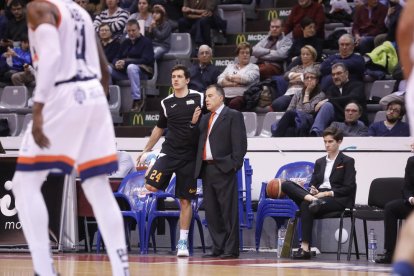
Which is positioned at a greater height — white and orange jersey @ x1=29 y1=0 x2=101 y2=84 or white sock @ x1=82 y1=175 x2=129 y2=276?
white and orange jersey @ x1=29 y1=0 x2=101 y2=84

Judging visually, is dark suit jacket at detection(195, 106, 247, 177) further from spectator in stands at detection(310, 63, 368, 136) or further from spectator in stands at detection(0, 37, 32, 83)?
spectator in stands at detection(0, 37, 32, 83)

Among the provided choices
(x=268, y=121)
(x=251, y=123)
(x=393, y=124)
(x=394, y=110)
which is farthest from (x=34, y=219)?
(x=251, y=123)

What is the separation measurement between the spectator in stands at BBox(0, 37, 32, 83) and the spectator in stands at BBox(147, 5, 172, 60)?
239cm

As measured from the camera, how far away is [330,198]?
494 inches

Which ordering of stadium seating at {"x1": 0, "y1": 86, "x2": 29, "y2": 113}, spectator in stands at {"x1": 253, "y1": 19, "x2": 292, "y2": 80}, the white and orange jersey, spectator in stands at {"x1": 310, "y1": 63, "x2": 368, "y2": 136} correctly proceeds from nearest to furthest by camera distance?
the white and orange jersey < spectator in stands at {"x1": 310, "y1": 63, "x2": 368, "y2": 136} < spectator in stands at {"x1": 253, "y1": 19, "x2": 292, "y2": 80} < stadium seating at {"x1": 0, "y1": 86, "x2": 29, "y2": 113}

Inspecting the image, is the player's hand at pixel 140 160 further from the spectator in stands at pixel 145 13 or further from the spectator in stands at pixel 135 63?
the spectator in stands at pixel 145 13

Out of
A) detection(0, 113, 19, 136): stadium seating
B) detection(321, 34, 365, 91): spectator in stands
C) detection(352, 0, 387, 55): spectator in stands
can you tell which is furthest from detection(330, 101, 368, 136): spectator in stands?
detection(0, 113, 19, 136): stadium seating

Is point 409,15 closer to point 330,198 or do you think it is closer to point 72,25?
point 72,25

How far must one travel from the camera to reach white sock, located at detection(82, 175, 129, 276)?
623 centimetres

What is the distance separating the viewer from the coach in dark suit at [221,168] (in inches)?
495

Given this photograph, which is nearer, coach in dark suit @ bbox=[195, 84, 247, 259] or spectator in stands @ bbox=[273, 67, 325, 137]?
coach in dark suit @ bbox=[195, 84, 247, 259]

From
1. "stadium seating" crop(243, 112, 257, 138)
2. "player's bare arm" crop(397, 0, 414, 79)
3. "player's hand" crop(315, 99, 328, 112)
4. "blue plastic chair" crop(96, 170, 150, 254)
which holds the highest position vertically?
"player's bare arm" crop(397, 0, 414, 79)

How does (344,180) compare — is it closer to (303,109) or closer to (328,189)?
(328,189)

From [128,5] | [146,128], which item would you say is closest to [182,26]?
[128,5]
